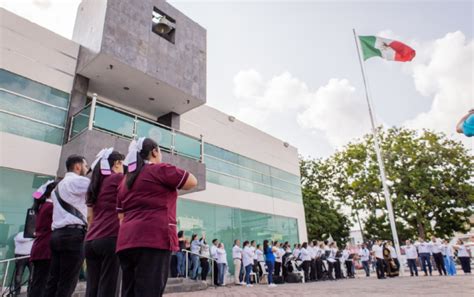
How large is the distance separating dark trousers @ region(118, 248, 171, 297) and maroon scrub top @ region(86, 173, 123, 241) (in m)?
0.59

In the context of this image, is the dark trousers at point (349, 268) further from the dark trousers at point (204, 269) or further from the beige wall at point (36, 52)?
the beige wall at point (36, 52)

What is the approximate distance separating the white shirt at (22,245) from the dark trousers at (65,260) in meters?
4.89

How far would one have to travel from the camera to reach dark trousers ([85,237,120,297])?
9.05 ft

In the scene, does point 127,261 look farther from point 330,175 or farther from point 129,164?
point 330,175

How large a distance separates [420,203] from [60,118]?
25603 mm

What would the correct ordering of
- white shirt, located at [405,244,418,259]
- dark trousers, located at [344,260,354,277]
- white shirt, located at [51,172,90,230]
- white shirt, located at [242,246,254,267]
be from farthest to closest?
dark trousers, located at [344,260,354,277] → white shirt, located at [405,244,418,259] → white shirt, located at [242,246,254,267] → white shirt, located at [51,172,90,230]

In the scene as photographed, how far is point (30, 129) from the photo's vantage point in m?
9.02

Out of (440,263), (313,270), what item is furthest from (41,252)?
(440,263)

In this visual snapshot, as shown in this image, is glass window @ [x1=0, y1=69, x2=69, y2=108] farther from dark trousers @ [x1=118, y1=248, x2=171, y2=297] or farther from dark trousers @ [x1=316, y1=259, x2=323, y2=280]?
dark trousers @ [x1=316, y1=259, x2=323, y2=280]

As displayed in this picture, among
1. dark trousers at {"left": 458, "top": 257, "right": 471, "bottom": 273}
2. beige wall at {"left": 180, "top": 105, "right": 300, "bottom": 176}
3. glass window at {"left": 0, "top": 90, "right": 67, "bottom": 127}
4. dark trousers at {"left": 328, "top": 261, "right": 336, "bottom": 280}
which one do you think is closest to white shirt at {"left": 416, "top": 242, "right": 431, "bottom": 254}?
dark trousers at {"left": 458, "top": 257, "right": 471, "bottom": 273}

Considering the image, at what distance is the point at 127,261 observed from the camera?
238 centimetres

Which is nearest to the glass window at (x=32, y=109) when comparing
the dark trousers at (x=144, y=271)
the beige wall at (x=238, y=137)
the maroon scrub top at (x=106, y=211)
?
the beige wall at (x=238, y=137)

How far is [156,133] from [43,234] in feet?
20.8

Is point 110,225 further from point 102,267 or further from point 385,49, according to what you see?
point 385,49
